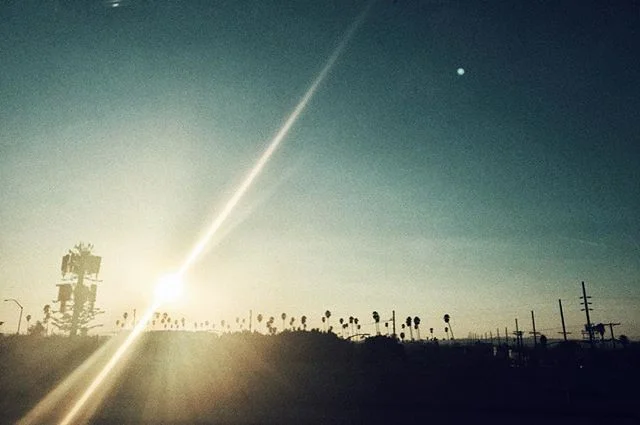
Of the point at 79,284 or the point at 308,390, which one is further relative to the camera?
the point at 79,284

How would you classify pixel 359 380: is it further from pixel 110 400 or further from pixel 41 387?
pixel 41 387

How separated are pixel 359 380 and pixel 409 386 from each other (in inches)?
126

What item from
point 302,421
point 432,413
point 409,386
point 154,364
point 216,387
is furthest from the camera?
point 154,364

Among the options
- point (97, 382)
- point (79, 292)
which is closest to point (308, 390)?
point (97, 382)

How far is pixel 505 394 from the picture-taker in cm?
2375

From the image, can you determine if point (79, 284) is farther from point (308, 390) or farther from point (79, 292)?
point (308, 390)

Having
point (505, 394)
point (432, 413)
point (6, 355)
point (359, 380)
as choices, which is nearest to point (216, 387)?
point (359, 380)

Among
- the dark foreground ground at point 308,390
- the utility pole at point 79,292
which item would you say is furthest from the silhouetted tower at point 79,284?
the dark foreground ground at point 308,390

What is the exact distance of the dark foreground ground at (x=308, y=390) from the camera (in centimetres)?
1891

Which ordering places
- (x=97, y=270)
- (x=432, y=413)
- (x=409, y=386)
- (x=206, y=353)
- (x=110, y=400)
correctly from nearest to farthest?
(x=432, y=413)
(x=110, y=400)
(x=409, y=386)
(x=206, y=353)
(x=97, y=270)

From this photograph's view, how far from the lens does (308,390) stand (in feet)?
82.5

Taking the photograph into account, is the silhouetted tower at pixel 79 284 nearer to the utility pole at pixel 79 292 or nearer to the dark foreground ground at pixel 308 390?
the utility pole at pixel 79 292

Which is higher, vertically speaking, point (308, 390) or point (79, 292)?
point (79, 292)

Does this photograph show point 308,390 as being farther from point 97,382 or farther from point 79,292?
point 79,292
